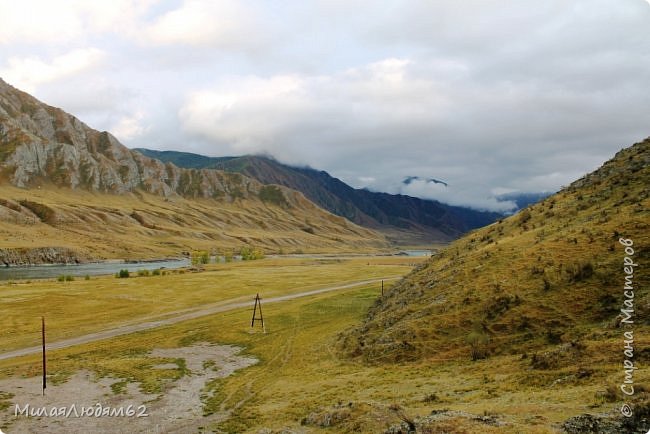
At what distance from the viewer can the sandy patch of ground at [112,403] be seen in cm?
2806

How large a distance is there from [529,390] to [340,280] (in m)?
112

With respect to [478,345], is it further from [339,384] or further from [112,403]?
[112,403]

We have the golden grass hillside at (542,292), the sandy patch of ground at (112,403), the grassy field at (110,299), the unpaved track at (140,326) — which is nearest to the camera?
the sandy patch of ground at (112,403)

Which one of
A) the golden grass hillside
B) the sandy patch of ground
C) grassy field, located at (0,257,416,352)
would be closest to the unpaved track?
grassy field, located at (0,257,416,352)

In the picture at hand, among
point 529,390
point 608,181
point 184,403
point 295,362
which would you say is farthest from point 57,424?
point 608,181

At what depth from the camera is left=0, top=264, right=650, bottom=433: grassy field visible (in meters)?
20.5

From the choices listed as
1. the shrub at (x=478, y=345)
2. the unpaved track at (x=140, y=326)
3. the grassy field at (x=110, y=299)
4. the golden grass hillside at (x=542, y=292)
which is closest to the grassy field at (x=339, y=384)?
the shrub at (x=478, y=345)

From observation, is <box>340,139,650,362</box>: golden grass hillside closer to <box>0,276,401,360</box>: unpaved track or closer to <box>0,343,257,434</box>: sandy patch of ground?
<box>0,343,257,434</box>: sandy patch of ground

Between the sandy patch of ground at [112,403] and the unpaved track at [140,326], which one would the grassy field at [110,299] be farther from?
the sandy patch of ground at [112,403]

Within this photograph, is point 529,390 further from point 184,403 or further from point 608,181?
point 608,181

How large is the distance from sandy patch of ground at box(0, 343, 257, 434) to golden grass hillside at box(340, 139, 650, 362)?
15828 millimetres

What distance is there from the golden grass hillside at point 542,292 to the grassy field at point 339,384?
1.84 metres

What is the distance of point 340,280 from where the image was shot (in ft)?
443

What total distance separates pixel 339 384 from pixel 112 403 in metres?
17.3
